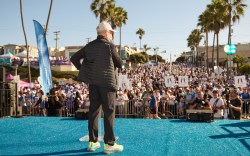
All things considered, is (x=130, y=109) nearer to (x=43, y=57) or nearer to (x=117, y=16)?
(x=43, y=57)

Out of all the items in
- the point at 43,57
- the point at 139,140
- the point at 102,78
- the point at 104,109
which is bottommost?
the point at 139,140

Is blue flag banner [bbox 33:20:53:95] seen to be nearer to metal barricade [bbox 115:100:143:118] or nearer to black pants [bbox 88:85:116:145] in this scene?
metal barricade [bbox 115:100:143:118]

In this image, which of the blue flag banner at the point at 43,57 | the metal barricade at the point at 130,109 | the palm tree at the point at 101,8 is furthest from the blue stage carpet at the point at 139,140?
the palm tree at the point at 101,8

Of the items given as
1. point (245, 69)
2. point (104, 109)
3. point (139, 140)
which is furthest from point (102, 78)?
point (245, 69)

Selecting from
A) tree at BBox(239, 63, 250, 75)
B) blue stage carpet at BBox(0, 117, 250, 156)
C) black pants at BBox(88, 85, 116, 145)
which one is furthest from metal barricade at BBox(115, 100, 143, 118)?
tree at BBox(239, 63, 250, 75)

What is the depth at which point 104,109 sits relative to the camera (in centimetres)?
364

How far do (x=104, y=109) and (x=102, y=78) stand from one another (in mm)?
394

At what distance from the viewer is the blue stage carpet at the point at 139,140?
352 cm

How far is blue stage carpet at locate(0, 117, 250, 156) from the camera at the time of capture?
11.5 ft

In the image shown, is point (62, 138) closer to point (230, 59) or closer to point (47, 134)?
point (47, 134)

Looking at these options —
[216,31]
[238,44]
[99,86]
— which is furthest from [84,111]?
[238,44]

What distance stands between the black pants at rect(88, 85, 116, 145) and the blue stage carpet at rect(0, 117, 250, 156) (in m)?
0.22

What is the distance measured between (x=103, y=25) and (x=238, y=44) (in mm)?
110792

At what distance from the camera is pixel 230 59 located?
74.3ft
